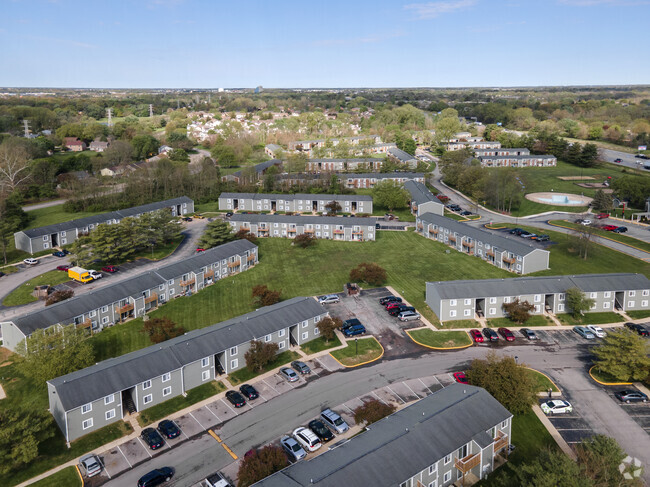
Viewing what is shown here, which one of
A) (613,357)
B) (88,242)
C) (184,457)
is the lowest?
(184,457)

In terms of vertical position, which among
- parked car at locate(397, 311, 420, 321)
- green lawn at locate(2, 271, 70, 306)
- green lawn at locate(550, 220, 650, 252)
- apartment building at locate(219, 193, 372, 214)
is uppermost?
apartment building at locate(219, 193, 372, 214)

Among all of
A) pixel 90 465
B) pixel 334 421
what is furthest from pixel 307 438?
pixel 90 465

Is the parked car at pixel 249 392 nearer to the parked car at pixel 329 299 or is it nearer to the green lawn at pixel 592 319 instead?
the parked car at pixel 329 299

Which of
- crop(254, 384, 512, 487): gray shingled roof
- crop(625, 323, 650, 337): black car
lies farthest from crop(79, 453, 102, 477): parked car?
crop(625, 323, 650, 337): black car

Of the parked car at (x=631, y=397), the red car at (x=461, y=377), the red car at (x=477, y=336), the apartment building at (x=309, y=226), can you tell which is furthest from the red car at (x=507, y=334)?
the apartment building at (x=309, y=226)

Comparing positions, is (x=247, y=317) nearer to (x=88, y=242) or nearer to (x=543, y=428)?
(x=543, y=428)

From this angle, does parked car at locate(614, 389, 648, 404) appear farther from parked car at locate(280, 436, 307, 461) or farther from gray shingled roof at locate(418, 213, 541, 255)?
gray shingled roof at locate(418, 213, 541, 255)

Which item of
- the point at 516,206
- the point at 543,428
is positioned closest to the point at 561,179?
the point at 516,206
